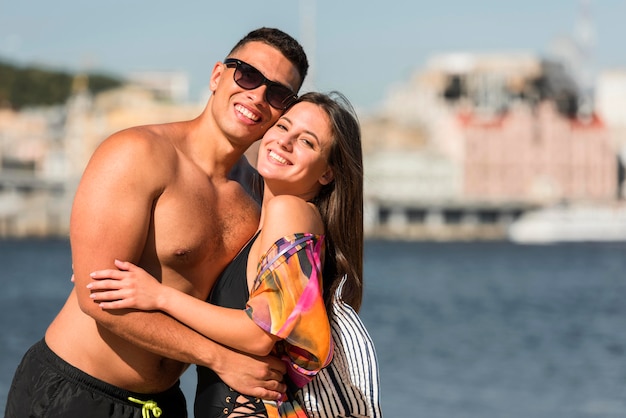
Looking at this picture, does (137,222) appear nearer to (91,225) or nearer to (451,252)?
(91,225)

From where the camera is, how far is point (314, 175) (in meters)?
3.51

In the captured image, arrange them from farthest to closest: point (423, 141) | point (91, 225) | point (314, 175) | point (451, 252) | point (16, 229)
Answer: point (423, 141), point (16, 229), point (451, 252), point (314, 175), point (91, 225)

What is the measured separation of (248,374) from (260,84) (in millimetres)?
798

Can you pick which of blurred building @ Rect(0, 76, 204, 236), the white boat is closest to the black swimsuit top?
the white boat

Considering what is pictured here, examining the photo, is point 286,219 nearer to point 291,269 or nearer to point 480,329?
point 291,269

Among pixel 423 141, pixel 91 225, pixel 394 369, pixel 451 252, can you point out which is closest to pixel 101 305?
pixel 91 225

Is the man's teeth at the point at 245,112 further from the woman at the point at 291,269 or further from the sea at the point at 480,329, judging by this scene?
the sea at the point at 480,329

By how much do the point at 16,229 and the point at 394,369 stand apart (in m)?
68.6

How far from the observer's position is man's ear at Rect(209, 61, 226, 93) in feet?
12.0

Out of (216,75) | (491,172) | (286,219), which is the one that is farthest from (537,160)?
(286,219)

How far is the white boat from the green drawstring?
71.5 metres

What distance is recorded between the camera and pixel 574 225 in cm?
7369

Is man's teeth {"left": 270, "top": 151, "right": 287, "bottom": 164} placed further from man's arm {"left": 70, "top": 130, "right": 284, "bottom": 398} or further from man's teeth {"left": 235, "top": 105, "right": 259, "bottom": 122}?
man's arm {"left": 70, "top": 130, "right": 284, "bottom": 398}

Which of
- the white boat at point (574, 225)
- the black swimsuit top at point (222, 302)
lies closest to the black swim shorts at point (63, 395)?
the black swimsuit top at point (222, 302)
